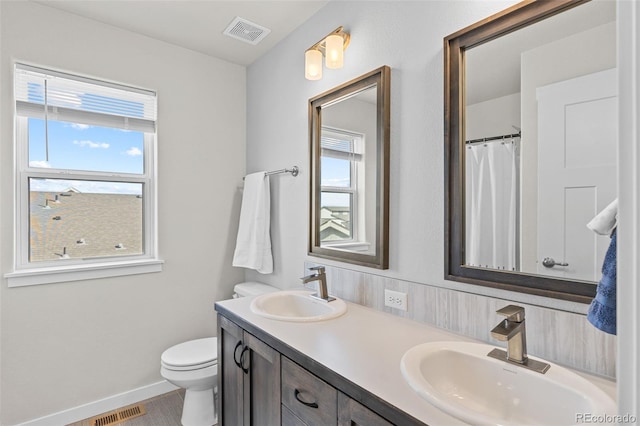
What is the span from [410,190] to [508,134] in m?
0.44

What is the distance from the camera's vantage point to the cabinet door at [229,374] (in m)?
1.51

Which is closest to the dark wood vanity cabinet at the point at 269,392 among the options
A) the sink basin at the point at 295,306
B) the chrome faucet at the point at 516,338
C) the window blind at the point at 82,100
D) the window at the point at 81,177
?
the sink basin at the point at 295,306

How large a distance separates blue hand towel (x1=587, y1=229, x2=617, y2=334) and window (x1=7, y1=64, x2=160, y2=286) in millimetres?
2393

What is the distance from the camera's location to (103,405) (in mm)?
2135

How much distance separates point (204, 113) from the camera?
2555mm

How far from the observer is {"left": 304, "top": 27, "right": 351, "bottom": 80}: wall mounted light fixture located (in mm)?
1708

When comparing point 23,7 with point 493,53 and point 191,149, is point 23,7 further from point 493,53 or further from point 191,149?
point 493,53

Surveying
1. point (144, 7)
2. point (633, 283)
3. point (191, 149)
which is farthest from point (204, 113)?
point (633, 283)

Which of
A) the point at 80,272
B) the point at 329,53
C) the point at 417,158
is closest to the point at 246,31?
the point at 329,53

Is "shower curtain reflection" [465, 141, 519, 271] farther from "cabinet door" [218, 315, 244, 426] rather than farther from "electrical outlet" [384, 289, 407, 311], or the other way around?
"cabinet door" [218, 315, 244, 426]

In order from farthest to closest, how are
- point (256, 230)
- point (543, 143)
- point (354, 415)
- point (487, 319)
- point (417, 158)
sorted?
1. point (256, 230)
2. point (417, 158)
3. point (487, 319)
4. point (543, 143)
5. point (354, 415)

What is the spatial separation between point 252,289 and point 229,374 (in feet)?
2.66

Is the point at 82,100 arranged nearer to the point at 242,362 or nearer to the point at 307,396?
the point at 242,362

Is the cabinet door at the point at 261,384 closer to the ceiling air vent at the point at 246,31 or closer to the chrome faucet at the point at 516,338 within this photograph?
the chrome faucet at the point at 516,338
